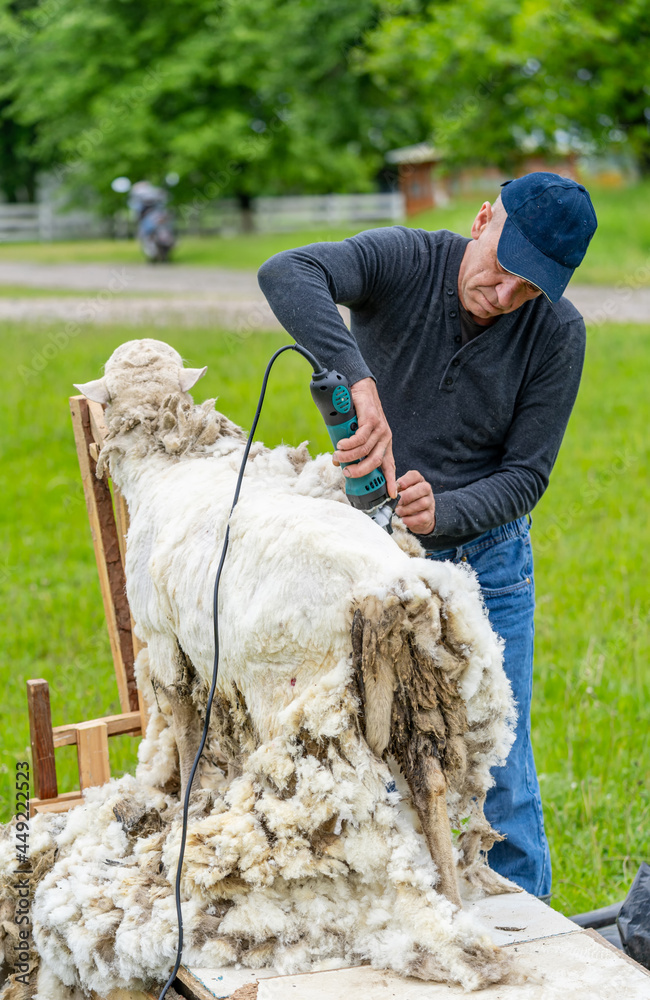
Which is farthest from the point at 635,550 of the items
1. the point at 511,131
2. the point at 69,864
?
the point at 511,131

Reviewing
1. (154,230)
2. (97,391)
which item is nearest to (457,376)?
(97,391)

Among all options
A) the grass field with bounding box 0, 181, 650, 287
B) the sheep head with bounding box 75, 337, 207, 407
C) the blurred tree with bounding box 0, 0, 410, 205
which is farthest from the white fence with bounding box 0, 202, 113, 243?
the sheep head with bounding box 75, 337, 207, 407

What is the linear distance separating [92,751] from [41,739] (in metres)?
0.18

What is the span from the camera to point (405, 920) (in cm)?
201

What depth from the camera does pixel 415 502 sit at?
7.97 ft

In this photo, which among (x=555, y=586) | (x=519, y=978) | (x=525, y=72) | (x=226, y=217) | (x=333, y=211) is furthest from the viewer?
(x=226, y=217)

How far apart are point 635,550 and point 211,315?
7.00 m

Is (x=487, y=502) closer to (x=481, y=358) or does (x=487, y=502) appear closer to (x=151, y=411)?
(x=481, y=358)

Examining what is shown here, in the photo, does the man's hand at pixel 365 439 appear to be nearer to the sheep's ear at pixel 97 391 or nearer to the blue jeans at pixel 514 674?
the blue jeans at pixel 514 674

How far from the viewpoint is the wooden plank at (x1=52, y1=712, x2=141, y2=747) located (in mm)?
3061

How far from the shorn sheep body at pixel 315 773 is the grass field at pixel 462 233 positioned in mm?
13271

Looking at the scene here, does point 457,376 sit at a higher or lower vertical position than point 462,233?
higher

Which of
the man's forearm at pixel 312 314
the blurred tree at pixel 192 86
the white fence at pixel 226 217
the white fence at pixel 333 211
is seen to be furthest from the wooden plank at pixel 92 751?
the white fence at pixel 333 211

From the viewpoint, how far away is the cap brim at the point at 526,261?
2410mm
